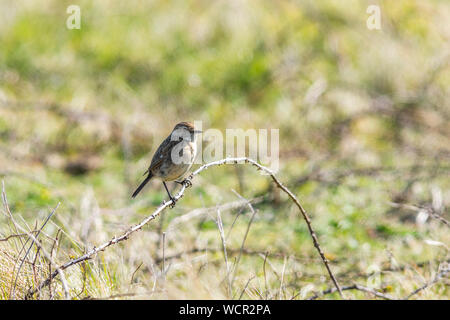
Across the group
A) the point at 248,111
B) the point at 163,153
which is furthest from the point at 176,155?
the point at 248,111

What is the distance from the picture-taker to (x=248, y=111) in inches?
324

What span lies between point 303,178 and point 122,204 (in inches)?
77.0

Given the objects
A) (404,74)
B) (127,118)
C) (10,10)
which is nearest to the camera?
(127,118)

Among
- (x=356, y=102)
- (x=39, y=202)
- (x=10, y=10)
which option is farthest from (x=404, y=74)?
(x=10, y=10)

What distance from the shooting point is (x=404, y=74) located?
842 cm

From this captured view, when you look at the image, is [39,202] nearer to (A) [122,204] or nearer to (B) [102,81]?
(A) [122,204]

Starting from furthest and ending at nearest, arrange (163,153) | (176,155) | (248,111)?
1. (248,111)
2. (163,153)
3. (176,155)

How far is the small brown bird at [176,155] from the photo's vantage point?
Result: 4426mm

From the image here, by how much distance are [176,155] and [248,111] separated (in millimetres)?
3876

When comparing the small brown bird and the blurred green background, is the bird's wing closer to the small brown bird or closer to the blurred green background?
the small brown bird

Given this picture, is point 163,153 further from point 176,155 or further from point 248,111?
point 248,111

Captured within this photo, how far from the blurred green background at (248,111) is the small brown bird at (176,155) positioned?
49 cm

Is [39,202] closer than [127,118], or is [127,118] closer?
[39,202]
